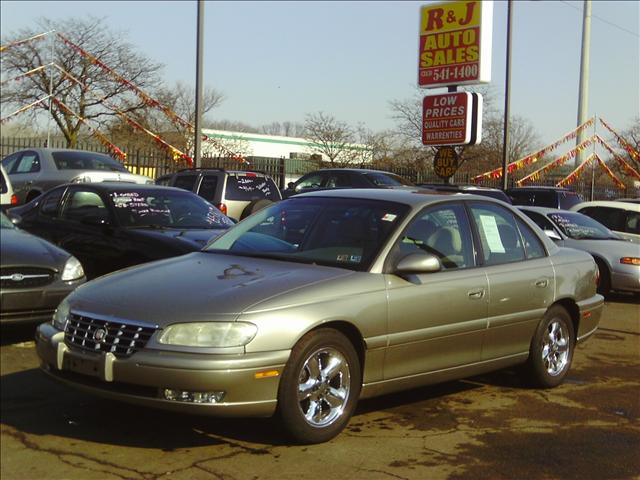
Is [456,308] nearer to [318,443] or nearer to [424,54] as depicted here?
[318,443]

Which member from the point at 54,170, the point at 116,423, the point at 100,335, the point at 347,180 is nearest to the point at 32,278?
the point at 116,423

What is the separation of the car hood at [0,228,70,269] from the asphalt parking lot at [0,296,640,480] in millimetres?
994

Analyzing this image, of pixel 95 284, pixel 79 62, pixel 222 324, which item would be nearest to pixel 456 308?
pixel 222 324

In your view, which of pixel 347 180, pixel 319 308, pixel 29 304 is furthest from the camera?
pixel 347 180

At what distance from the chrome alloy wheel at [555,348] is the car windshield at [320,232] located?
71.5 inches

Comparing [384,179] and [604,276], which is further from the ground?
[384,179]

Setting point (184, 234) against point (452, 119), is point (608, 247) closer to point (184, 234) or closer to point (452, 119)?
point (184, 234)

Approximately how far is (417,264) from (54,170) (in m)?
11.3

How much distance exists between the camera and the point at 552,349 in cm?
639

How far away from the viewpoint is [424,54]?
19.6m

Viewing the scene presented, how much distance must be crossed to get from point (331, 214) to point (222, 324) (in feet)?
5.35

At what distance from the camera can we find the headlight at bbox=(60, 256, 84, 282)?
6.99 meters

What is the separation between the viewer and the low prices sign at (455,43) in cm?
1873

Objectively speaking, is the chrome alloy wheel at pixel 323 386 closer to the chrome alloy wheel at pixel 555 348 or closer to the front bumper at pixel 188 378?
the front bumper at pixel 188 378
